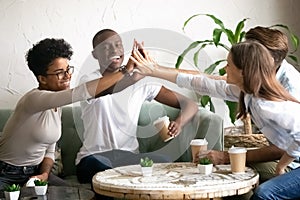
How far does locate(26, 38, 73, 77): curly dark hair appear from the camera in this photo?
9.07ft

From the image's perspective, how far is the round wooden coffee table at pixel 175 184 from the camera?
6.97 feet

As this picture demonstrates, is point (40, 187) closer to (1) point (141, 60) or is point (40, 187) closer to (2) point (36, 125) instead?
(2) point (36, 125)

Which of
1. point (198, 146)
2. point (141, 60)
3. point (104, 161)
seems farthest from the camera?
point (104, 161)

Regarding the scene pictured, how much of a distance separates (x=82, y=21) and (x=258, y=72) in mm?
1370

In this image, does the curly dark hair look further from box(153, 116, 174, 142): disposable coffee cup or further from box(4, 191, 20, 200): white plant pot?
box(4, 191, 20, 200): white plant pot

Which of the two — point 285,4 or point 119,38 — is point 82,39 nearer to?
point 119,38

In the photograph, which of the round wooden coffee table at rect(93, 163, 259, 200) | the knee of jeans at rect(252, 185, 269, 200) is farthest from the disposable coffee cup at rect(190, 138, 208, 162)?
the knee of jeans at rect(252, 185, 269, 200)

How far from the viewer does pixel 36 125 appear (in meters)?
2.73

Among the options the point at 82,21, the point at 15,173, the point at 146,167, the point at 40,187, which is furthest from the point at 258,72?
the point at 82,21

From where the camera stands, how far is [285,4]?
3.70 meters

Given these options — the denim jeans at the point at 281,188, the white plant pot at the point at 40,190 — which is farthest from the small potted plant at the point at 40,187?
the denim jeans at the point at 281,188

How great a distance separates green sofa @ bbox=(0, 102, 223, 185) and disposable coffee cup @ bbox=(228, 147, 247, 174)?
64cm

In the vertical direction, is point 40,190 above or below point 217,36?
below

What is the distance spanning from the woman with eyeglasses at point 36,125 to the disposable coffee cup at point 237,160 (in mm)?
654
